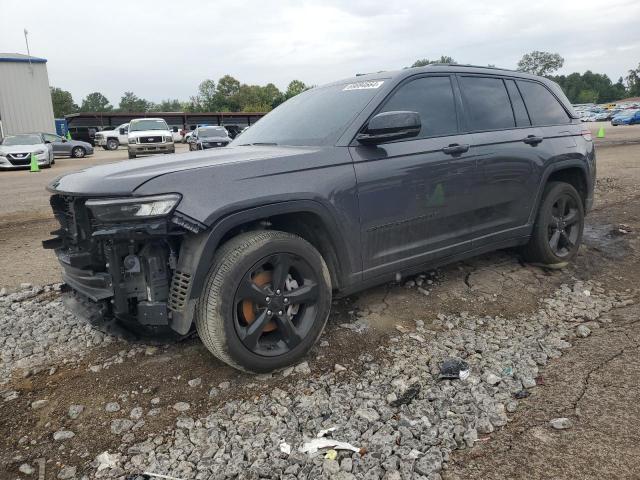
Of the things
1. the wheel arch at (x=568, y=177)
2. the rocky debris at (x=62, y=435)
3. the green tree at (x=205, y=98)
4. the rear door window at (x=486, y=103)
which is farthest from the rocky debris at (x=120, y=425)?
the green tree at (x=205, y=98)

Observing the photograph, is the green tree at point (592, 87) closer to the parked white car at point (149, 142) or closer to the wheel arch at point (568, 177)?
the parked white car at point (149, 142)

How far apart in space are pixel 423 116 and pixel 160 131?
60.1 feet

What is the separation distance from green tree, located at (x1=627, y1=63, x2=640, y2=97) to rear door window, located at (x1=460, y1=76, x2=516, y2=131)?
146 m

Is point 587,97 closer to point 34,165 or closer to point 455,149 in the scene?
point 34,165

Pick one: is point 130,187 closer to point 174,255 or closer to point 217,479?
point 174,255

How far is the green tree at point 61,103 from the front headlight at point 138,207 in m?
84.8

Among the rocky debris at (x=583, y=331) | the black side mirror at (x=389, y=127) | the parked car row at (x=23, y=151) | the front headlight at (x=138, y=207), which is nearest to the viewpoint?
the front headlight at (x=138, y=207)

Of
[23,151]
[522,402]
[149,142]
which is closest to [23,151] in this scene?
[23,151]

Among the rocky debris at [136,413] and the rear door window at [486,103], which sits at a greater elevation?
the rear door window at [486,103]

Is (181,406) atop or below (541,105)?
below

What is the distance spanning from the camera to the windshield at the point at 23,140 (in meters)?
18.2

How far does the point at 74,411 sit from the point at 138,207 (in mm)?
1149

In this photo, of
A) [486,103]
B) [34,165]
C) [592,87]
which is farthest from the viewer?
[592,87]

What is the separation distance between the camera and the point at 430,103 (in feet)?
12.5
